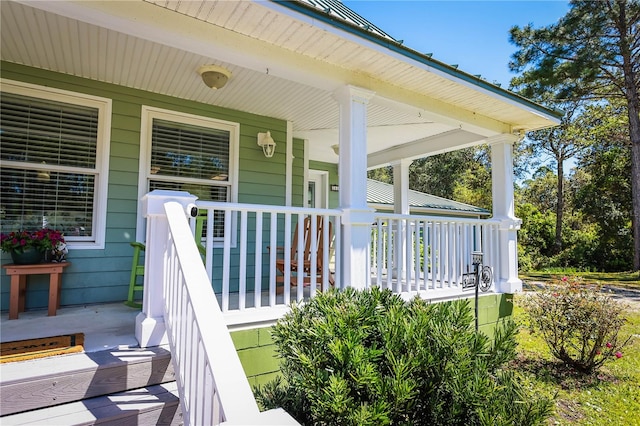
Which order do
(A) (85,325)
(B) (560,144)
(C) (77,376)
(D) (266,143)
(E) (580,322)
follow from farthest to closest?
(B) (560,144)
(D) (266,143)
(E) (580,322)
(A) (85,325)
(C) (77,376)

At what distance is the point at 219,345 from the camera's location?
4.48 ft

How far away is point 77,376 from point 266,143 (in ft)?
12.0

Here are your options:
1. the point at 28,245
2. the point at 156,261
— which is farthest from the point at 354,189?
the point at 28,245

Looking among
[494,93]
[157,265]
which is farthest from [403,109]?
[157,265]

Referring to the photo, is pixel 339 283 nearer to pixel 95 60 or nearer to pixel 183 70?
pixel 183 70

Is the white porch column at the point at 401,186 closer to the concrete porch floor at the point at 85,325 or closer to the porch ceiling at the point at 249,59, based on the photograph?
the porch ceiling at the point at 249,59

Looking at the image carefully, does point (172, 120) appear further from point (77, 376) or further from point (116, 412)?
point (116, 412)

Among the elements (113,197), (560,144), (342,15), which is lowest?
(113,197)

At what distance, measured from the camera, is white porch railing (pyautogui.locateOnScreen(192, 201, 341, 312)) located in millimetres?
2801

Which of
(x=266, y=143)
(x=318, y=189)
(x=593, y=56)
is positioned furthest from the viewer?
(x=593, y=56)

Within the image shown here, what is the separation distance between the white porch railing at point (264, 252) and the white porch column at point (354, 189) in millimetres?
118

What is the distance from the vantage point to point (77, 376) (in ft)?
6.65

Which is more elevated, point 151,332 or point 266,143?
point 266,143

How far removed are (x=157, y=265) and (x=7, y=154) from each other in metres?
2.51
